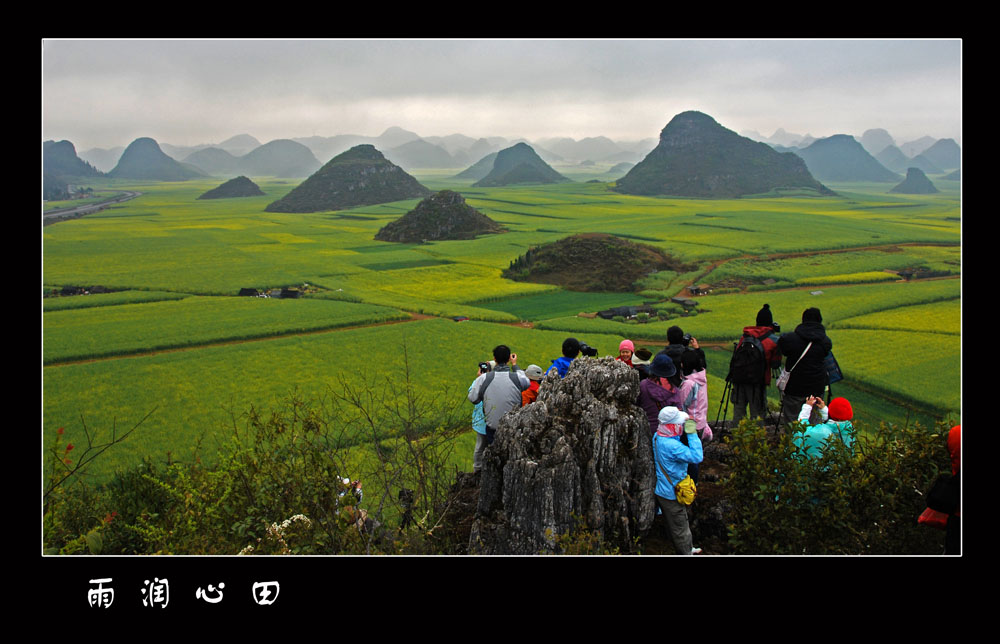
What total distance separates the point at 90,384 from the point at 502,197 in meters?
111

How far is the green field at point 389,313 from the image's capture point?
19.0m

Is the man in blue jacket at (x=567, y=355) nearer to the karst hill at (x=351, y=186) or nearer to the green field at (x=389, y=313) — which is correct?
the green field at (x=389, y=313)

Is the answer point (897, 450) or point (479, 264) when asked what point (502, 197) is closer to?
point (479, 264)

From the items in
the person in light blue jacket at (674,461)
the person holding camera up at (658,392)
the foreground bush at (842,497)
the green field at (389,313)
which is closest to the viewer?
the foreground bush at (842,497)

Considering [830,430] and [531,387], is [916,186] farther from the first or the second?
[531,387]

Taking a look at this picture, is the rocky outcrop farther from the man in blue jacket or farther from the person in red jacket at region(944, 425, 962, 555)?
the person in red jacket at region(944, 425, 962, 555)

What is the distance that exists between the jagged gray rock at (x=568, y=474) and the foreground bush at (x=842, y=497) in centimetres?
119

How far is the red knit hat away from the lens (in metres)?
7.43

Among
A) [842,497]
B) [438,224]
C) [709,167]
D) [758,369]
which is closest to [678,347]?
[758,369]

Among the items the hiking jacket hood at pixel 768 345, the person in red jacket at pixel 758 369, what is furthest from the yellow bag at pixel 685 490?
the hiking jacket hood at pixel 768 345

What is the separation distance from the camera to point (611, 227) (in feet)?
228

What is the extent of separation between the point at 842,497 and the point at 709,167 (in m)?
138

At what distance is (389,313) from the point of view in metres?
30.5

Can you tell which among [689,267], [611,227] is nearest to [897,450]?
[689,267]
